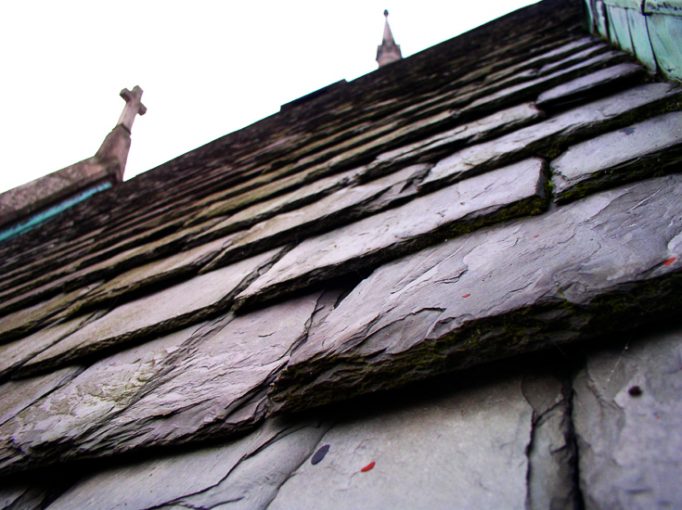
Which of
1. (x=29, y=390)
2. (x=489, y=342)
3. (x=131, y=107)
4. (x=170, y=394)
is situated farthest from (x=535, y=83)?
(x=131, y=107)

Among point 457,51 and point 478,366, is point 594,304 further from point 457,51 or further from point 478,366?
point 457,51

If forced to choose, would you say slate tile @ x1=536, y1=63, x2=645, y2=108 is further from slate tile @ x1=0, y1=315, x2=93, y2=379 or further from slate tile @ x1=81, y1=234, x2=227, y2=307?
slate tile @ x1=0, y1=315, x2=93, y2=379

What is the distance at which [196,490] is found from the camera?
0.52 metres

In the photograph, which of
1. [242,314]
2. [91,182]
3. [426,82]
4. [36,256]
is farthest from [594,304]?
[91,182]

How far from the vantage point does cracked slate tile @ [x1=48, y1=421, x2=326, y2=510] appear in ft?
1.62

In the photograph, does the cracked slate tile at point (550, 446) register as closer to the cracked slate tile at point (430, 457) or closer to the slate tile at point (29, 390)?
the cracked slate tile at point (430, 457)

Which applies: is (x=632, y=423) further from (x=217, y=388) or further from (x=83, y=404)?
(x=83, y=404)

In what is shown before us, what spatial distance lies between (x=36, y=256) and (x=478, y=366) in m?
3.56

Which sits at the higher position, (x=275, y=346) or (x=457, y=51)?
(x=457, y=51)

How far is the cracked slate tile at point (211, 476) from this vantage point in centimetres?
49

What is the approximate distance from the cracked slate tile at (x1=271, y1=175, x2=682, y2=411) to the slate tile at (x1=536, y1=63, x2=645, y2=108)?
630mm

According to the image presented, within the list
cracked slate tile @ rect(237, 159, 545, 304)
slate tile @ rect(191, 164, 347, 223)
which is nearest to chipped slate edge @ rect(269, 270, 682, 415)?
cracked slate tile @ rect(237, 159, 545, 304)

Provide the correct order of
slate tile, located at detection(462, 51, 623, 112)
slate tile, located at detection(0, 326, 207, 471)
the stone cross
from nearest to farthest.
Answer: slate tile, located at detection(0, 326, 207, 471), slate tile, located at detection(462, 51, 623, 112), the stone cross

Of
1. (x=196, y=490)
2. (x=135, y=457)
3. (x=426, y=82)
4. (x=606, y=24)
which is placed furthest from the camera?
(x=426, y=82)
